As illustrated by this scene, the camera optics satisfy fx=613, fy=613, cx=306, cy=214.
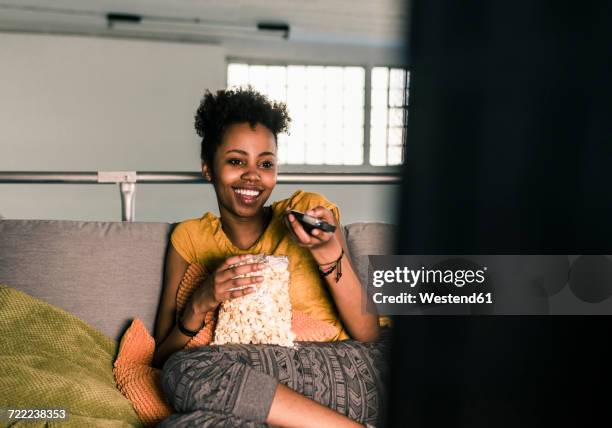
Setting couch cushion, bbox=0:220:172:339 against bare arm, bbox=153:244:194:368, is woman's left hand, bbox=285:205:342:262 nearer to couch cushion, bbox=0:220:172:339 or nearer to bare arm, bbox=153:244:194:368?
bare arm, bbox=153:244:194:368

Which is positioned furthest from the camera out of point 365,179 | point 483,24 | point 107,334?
point 365,179

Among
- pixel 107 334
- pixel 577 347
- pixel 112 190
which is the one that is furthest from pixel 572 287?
pixel 112 190

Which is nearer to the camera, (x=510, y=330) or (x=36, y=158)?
(x=510, y=330)

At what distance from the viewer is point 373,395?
1145 mm

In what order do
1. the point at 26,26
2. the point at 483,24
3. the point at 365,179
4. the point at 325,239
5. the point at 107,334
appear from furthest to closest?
the point at 26,26 < the point at 365,179 < the point at 107,334 < the point at 325,239 < the point at 483,24

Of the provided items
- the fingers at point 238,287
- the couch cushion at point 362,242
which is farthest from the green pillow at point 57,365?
the couch cushion at point 362,242

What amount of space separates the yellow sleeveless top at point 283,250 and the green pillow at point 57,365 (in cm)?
29

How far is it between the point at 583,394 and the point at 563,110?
14 centimetres

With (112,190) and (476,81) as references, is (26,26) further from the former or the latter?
(476,81)

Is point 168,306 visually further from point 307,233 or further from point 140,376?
point 307,233

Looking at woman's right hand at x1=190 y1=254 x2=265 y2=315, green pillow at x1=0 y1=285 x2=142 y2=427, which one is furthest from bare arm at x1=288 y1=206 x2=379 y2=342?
green pillow at x1=0 y1=285 x2=142 y2=427

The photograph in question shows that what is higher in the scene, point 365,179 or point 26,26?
point 26,26

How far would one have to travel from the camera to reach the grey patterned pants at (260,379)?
98 centimetres

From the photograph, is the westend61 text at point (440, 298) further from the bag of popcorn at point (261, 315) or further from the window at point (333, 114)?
→ the window at point (333, 114)
